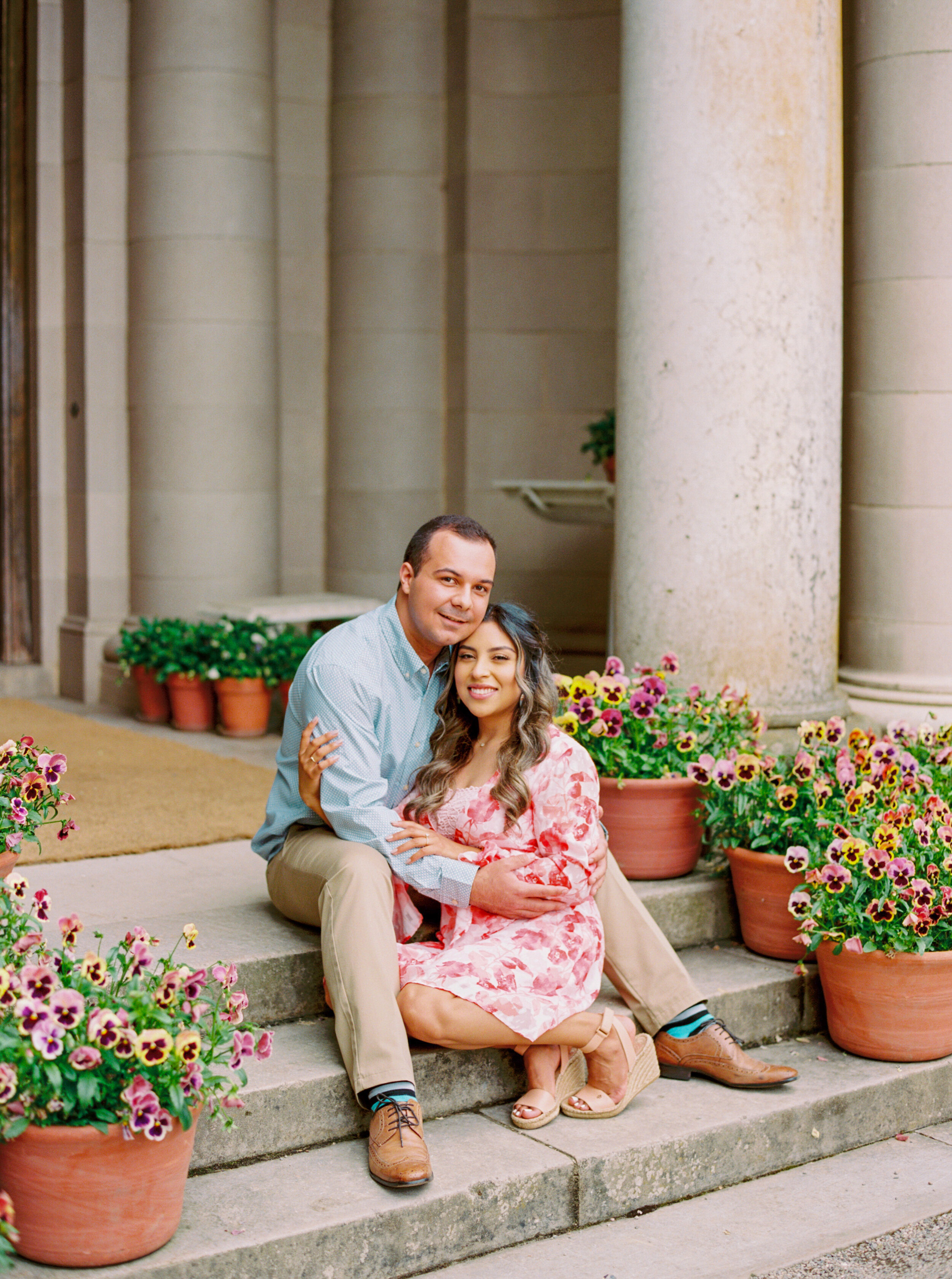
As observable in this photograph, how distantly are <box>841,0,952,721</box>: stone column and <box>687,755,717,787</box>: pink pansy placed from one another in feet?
4.34

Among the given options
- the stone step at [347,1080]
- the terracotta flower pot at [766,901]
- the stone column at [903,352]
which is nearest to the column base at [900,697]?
the stone column at [903,352]

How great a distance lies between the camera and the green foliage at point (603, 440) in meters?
7.01

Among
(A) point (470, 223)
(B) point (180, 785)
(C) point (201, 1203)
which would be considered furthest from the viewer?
(A) point (470, 223)

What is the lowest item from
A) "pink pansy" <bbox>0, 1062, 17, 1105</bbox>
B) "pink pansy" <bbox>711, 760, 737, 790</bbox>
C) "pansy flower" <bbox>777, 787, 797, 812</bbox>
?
"pink pansy" <bbox>0, 1062, 17, 1105</bbox>

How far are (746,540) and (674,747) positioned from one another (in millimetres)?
781

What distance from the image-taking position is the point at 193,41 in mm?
7461

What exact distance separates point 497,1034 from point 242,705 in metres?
3.90

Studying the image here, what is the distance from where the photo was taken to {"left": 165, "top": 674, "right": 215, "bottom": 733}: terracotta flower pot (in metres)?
7.24

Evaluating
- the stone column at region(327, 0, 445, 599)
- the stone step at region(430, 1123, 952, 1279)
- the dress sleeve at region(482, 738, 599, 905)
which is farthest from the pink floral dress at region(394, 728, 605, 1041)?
the stone column at region(327, 0, 445, 599)

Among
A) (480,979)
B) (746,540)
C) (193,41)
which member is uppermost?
(193,41)

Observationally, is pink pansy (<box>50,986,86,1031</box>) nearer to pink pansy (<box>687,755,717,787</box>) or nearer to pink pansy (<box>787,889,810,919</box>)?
pink pansy (<box>787,889,810,919</box>)

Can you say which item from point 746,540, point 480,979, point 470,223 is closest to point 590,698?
point 746,540

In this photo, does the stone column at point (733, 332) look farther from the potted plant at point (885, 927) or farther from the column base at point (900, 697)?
the potted plant at point (885, 927)

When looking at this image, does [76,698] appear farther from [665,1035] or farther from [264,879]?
[665,1035]
